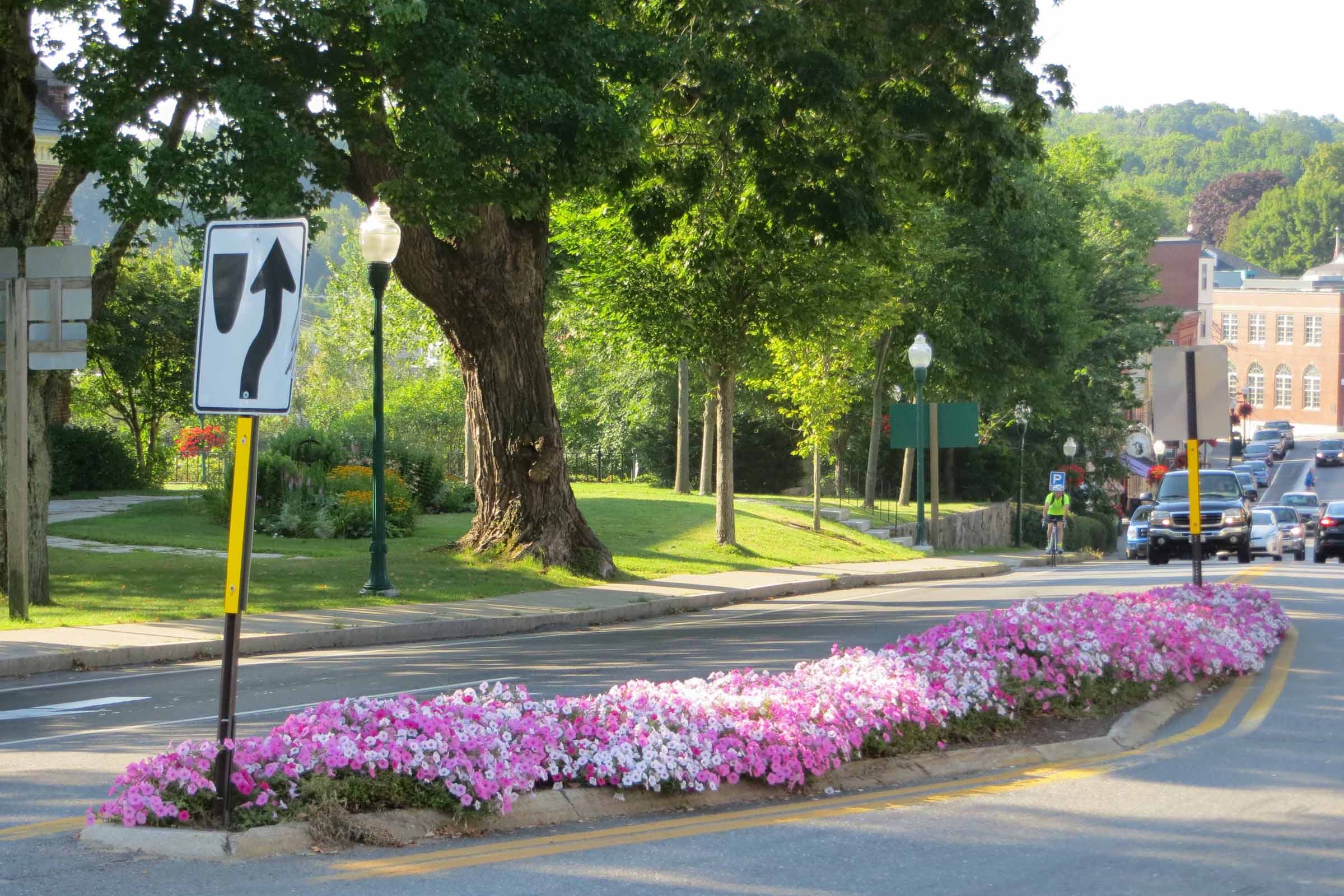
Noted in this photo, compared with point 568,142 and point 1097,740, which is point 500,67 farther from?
point 1097,740

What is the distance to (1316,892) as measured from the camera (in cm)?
613

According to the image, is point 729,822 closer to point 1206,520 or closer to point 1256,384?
point 1206,520

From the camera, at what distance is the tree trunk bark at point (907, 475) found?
146 ft

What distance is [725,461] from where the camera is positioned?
2634 centimetres

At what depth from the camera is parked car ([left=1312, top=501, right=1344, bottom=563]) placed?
3628 cm

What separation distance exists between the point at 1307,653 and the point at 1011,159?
8817mm

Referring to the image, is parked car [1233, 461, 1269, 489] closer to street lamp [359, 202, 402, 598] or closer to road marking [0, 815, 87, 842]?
street lamp [359, 202, 402, 598]

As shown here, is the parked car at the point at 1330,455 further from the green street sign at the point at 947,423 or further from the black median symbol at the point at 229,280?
the black median symbol at the point at 229,280

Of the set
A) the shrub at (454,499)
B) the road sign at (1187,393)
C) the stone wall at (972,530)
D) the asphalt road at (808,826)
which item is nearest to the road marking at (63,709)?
the asphalt road at (808,826)

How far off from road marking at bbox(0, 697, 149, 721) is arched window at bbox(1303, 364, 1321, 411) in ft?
404

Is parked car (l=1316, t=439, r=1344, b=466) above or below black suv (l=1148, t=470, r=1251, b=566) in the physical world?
above

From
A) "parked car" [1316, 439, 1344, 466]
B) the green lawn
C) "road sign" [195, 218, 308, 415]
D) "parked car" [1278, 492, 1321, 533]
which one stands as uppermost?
"parked car" [1316, 439, 1344, 466]

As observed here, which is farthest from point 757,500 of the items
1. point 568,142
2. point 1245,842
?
point 1245,842

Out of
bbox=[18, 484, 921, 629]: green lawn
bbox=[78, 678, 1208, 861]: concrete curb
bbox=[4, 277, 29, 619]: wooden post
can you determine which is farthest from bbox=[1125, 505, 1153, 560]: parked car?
bbox=[78, 678, 1208, 861]: concrete curb
